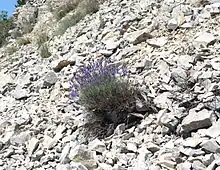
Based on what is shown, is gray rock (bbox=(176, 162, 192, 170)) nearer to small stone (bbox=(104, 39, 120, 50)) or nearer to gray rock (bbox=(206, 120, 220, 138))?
gray rock (bbox=(206, 120, 220, 138))

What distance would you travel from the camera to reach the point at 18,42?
11289 millimetres

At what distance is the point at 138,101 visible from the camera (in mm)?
4797

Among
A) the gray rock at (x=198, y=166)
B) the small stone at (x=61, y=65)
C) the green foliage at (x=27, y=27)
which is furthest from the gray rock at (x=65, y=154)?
the green foliage at (x=27, y=27)

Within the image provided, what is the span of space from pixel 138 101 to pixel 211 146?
1.35 m

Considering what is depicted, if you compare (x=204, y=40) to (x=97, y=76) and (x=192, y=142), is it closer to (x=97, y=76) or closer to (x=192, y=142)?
(x=97, y=76)

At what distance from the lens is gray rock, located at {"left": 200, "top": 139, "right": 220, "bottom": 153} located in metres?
3.58

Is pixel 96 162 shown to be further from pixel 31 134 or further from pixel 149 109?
pixel 31 134

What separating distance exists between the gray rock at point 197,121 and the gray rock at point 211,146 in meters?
0.34

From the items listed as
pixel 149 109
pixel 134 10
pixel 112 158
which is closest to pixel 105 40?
pixel 134 10

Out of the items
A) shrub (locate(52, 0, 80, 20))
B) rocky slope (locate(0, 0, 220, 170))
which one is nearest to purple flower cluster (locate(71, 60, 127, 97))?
rocky slope (locate(0, 0, 220, 170))

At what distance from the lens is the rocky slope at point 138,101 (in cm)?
402

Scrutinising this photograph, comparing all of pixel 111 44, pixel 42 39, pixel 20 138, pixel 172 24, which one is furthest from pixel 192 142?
pixel 42 39

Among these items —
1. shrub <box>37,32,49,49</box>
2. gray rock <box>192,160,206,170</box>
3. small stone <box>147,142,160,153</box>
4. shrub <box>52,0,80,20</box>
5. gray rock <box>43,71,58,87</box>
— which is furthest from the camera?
shrub <box>52,0,80,20</box>

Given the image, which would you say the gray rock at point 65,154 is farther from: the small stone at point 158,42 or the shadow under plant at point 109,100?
the small stone at point 158,42
